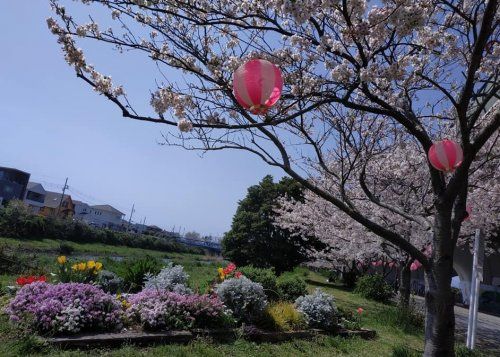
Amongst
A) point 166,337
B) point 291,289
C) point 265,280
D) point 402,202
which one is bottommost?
point 166,337

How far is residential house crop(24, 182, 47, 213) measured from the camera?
65.2m

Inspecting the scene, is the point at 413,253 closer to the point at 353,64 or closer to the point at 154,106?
the point at 353,64

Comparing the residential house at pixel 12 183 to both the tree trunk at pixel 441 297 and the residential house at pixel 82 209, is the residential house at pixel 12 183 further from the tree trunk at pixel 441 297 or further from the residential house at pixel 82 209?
the tree trunk at pixel 441 297

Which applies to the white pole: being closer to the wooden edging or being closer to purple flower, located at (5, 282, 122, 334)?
the wooden edging

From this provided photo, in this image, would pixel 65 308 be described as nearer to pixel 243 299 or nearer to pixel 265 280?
pixel 243 299

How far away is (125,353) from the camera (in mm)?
4625

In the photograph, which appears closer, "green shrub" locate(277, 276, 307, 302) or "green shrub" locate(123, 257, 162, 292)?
"green shrub" locate(123, 257, 162, 292)

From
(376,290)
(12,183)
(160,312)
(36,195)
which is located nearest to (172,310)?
(160,312)

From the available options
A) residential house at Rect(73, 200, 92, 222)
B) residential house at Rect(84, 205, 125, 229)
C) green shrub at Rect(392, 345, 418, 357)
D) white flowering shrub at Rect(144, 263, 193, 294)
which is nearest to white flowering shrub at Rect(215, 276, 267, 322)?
white flowering shrub at Rect(144, 263, 193, 294)

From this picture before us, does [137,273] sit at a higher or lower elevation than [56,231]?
lower

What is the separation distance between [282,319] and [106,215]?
297 feet

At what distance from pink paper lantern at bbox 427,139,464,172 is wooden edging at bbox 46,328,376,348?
11.4 feet

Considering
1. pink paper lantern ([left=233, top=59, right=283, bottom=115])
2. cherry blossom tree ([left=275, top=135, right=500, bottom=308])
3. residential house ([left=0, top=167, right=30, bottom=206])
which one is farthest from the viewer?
residential house ([left=0, top=167, right=30, bottom=206])

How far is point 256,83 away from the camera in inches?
126
